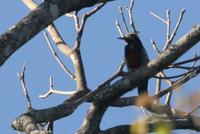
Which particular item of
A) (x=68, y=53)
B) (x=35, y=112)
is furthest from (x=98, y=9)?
(x=35, y=112)

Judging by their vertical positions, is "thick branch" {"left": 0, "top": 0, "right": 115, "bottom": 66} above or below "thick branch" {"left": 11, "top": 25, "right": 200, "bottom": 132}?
above

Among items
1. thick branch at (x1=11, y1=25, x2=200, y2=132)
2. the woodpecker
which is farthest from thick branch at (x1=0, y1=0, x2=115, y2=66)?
the woodpecker

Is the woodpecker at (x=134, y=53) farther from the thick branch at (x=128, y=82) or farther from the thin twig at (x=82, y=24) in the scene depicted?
the thick branch at (x=128, y=82)

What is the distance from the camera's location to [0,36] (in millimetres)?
2357

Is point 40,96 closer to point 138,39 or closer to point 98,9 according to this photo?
point 98,9

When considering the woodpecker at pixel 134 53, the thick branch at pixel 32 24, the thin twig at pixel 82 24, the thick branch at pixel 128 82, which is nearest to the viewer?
the thick branch at pixel 32 24

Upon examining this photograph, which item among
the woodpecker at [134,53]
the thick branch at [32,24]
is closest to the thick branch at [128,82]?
the thick branch at [32,24]

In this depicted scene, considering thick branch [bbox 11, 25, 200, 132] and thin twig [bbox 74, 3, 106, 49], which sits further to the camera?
thin twig [bbox 74, 3, 106, 49]

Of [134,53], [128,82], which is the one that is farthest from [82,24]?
[134,53]

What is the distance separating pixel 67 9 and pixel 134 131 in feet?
6.21

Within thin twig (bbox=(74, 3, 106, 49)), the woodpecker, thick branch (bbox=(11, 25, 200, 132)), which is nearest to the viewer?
thick branch (bbox=(11, 25, 200, 132))

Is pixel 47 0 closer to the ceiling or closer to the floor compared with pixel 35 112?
closer to the ceiling

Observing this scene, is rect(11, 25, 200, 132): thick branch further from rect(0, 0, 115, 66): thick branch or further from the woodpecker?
the woodpecker

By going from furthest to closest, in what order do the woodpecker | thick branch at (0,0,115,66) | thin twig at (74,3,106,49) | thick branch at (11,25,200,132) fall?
the woodpecker < thin twig at (74,3,106,49) < thick branch at (11,25,200,132) < thick branch at (0,0,115,66)
